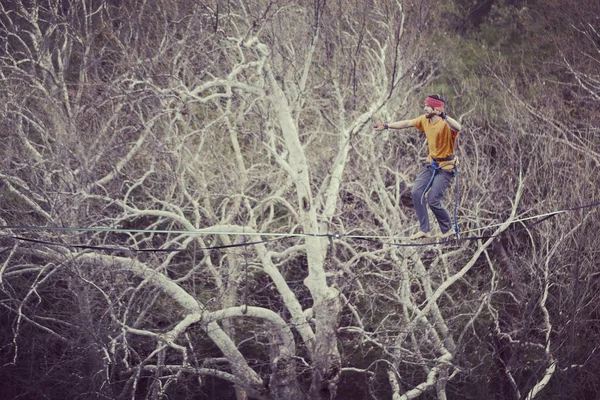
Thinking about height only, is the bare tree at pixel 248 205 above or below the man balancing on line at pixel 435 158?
below

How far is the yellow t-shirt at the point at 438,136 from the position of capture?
962 centimetres

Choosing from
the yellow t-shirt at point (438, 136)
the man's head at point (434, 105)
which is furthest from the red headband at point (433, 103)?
the yellow t-shirt at point (438, 136)

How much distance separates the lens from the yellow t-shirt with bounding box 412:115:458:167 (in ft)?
31.6

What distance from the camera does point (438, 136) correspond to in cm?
966

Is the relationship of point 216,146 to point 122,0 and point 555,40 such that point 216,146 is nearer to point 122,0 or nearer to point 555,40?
point 122,0

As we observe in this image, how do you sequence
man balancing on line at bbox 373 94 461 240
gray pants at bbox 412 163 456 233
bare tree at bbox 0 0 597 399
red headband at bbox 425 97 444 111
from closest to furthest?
red headband at bbox 425 97 444 111
man balancing on line at bbox 373 94 461 240
gray pants at bbox 412 163 456 233
bare tree at bbox 0 0 597 399

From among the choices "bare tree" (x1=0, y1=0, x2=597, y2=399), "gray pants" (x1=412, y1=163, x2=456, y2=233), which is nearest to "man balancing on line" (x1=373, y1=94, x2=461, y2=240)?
"gray pants" (x1=412, y1=163, x2=456, y2=233)

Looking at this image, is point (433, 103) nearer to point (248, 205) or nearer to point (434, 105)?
point (434, 105)

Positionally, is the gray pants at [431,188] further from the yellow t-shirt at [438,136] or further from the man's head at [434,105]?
the man's head at [434,105]

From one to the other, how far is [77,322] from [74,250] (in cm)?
224

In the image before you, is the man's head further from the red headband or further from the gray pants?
the gray pants

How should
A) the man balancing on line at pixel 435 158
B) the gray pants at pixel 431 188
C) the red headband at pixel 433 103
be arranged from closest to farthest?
the red headband at pixel 433 103 → the man balancing on line at pixel 435 158 → the gray pants at pixel 431 188

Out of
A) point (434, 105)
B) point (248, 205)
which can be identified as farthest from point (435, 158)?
point (248, 205)

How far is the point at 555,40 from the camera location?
2272cm
